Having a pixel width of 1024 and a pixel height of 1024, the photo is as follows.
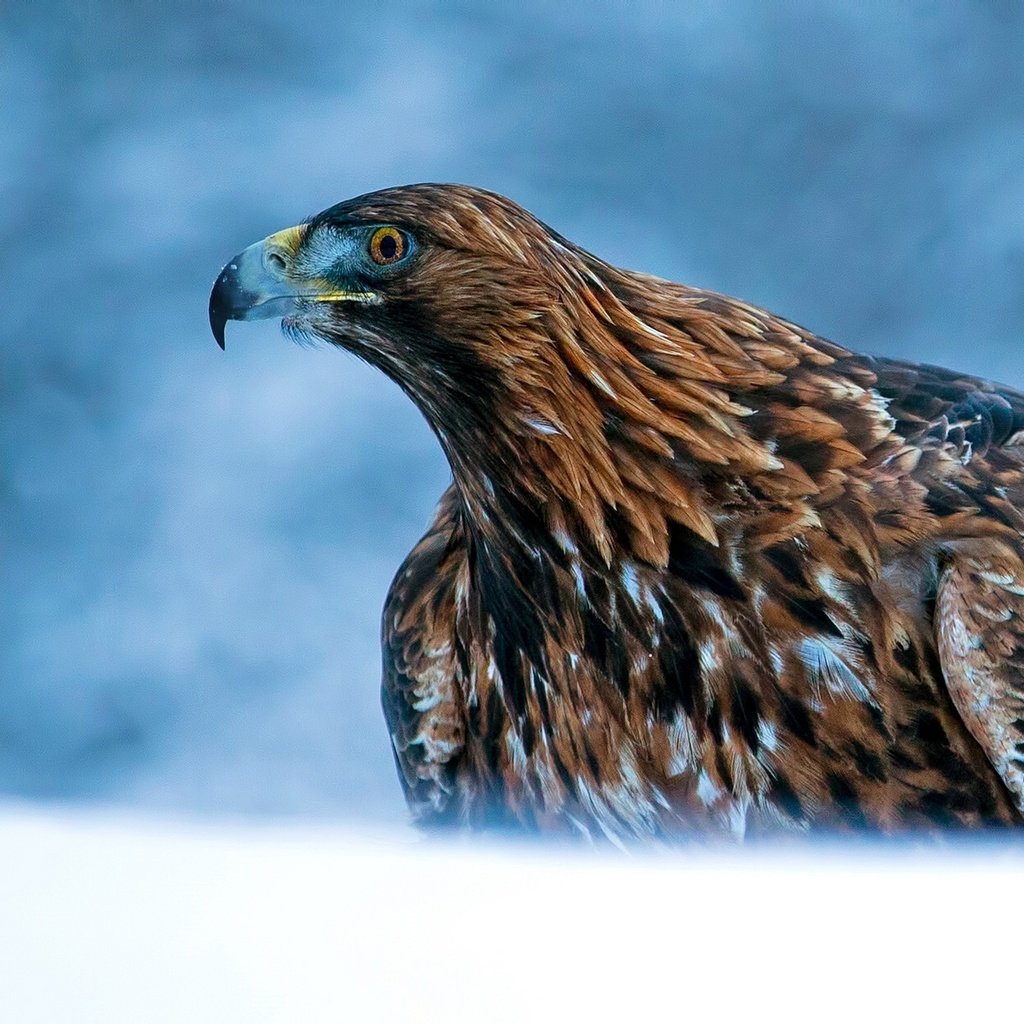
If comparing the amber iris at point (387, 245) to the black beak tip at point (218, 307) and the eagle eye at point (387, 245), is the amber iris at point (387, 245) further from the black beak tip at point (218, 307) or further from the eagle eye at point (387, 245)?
the black beak tip at point (218, 307)

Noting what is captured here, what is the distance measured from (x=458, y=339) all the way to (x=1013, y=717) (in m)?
0.49

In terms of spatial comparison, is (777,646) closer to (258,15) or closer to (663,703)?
(663,703)

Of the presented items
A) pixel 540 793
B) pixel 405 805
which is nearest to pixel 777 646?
pixel 540 793

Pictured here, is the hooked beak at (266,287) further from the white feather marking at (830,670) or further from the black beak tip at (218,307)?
the white feather marking at (830,670)

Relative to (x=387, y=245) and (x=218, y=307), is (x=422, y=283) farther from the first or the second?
(x=218, y=307)

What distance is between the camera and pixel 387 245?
96 centimetres

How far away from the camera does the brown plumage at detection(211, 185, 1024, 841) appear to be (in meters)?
0.94

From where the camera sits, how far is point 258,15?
167 cm

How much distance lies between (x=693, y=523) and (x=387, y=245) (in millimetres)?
308

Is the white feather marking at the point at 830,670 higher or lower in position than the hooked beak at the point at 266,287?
lower

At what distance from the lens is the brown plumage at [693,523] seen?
94cm

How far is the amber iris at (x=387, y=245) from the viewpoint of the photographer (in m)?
0.95

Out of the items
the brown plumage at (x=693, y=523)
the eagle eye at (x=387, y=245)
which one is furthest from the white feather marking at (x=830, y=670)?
the eagle eye at (x=387, y=245)

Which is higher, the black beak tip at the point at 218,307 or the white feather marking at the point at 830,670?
the black beak tip at the point at 218,307
